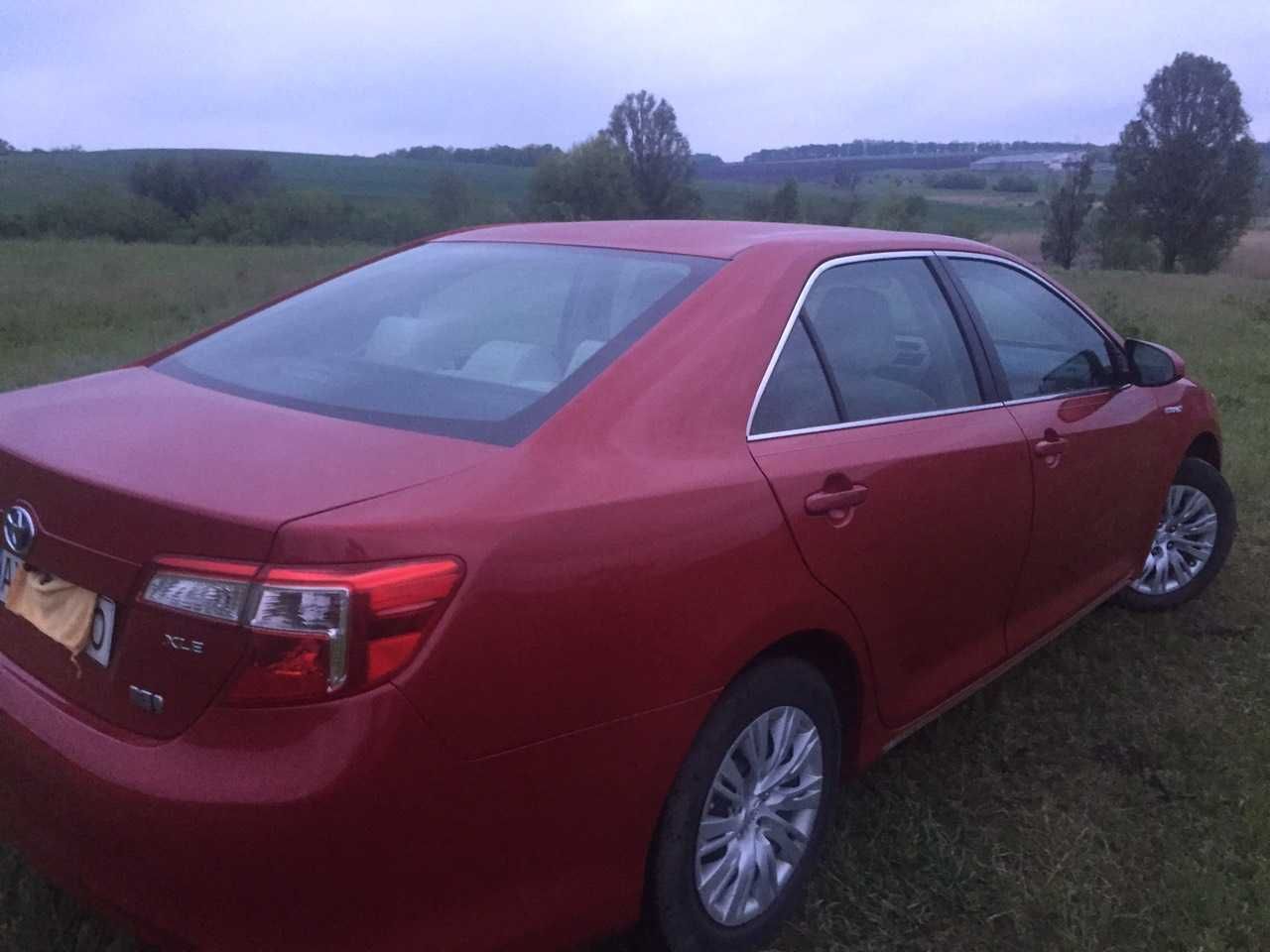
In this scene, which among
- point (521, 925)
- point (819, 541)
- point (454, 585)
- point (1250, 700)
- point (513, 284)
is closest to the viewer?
point (454, 585)

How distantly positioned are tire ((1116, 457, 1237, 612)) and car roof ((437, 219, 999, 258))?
71.3 inches

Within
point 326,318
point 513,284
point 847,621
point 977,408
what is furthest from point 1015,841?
point 326,318

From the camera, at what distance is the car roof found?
289 centimetres

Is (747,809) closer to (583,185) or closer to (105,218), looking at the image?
(583,185)

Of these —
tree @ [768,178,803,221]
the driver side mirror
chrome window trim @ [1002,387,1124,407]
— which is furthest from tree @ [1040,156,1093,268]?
chrome window trim @ [1002,387,1124,407]

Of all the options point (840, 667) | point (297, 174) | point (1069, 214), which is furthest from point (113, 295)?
point (297, 174)

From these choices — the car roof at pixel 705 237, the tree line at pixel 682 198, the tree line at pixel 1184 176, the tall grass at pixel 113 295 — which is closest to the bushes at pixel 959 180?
the tree line at pixel 682 198

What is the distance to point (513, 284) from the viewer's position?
2.91 metres

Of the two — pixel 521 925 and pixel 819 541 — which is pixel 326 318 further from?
pixel 521 925

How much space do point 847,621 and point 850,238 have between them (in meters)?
1.08

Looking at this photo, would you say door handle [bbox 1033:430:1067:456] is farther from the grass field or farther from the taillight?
the grass field

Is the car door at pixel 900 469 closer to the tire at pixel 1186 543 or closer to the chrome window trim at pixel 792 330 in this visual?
the chrome window trim at pixel 792 330

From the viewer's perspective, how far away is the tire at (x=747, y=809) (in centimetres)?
229

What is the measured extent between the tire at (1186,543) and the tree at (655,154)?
48837mm
